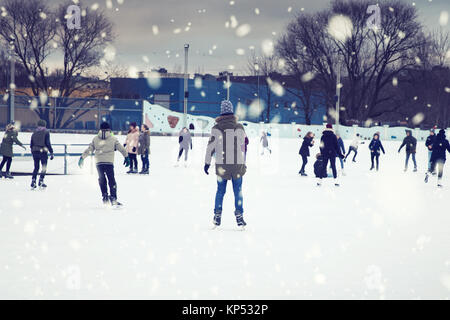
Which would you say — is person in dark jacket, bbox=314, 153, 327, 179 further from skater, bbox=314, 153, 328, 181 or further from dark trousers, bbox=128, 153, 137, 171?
dark trousers, bbox=128, 153, 137, 171

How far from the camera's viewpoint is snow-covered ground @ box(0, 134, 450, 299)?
5.34 m

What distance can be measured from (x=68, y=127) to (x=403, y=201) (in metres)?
37.7

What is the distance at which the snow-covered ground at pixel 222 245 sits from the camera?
5340 mm

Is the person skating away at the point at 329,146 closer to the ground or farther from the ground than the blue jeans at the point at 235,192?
farther from the ground

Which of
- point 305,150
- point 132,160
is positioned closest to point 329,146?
point 305,150

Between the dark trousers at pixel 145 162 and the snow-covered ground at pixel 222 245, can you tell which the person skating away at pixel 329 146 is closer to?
the snow-covered ground at pixel 222 245

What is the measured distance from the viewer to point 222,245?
7352 mm

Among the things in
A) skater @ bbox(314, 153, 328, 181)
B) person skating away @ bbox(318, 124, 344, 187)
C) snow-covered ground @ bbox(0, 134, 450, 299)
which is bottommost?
snow-covered ground @ bbox(0, 134, 450, 299)

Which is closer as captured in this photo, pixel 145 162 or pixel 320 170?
pixel 320 170

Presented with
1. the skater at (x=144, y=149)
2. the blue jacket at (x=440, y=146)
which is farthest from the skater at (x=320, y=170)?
the skater at (x=144, y=149)

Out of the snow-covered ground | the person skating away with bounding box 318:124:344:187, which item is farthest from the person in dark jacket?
the snow-covered ground

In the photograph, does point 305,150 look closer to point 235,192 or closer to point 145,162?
point 145,162

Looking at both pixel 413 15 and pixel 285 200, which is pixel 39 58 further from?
pixel 285 200

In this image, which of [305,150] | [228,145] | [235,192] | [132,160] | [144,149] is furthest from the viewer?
[305,150]
